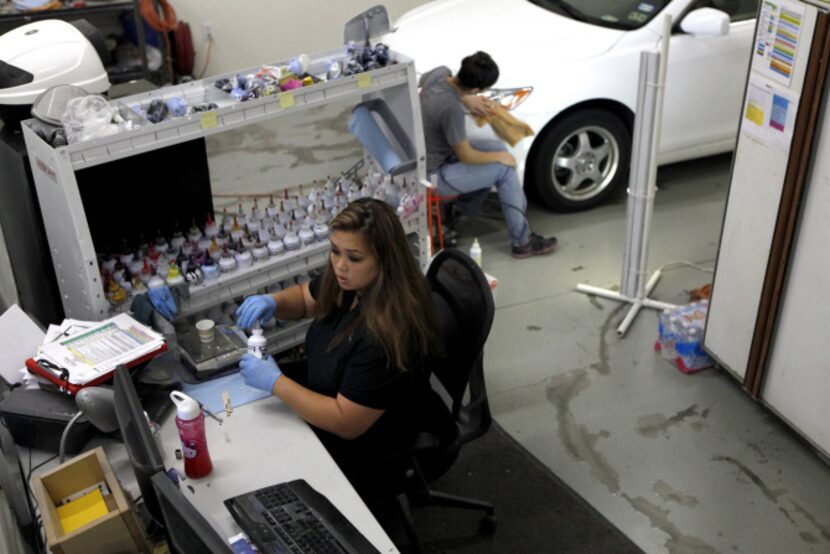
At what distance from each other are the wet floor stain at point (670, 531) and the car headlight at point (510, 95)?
8.19 feet

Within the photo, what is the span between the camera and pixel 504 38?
18.2ft

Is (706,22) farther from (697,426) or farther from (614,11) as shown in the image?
(697,426)

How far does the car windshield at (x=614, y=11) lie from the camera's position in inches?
216

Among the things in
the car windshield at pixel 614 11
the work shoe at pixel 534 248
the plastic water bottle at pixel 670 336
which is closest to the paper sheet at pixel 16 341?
the plastic water bottle at pixel 670 336

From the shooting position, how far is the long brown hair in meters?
2.77

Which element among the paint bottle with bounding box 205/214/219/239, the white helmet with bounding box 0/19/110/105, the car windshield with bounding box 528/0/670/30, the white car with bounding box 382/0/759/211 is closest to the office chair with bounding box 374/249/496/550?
the paint bottle with bounding box 205/214/219/239

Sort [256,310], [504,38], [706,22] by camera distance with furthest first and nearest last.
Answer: [504,38] < [706,22] < [256,310]

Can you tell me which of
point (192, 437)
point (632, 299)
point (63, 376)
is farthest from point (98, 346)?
point (632, 299)

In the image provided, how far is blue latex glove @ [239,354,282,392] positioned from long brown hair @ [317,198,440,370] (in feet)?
0.72

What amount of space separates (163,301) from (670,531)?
213 centimetres

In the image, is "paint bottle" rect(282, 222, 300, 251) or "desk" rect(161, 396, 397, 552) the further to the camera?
"paint bottle" rect(282, 222, 300, 251)

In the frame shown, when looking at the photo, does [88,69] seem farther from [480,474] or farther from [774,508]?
[774,508]

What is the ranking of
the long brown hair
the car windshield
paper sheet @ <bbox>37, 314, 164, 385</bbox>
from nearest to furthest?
the long brown hair
paper sheet @ <bbox>37, 314, 164, 385</bbox>
the car windshield

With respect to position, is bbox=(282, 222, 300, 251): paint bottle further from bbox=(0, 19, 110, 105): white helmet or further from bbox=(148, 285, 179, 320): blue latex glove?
bbox=(0, 19, 110, 105): white helmet
